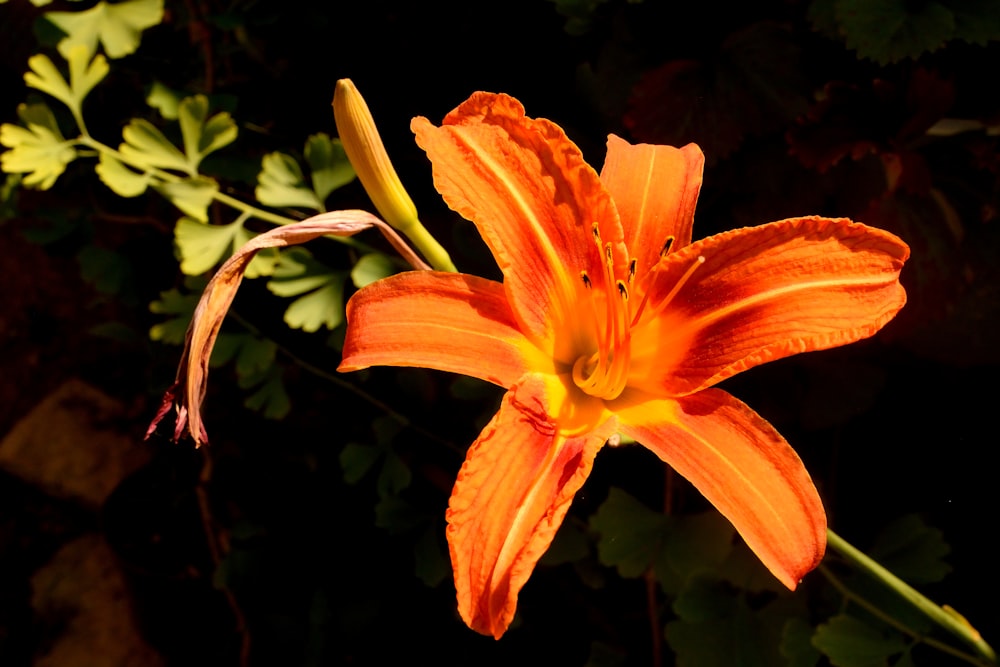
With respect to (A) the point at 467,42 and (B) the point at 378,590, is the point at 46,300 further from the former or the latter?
(A) the point at 467,42

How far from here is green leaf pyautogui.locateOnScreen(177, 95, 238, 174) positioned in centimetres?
132

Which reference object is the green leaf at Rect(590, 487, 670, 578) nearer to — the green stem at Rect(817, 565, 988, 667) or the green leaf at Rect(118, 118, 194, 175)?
the green stem at Rect(817, 565, 988, 667)

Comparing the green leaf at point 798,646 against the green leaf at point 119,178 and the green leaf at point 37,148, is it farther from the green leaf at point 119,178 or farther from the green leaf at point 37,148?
the green leaf at point 37,148

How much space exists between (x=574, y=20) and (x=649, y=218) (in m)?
0.45

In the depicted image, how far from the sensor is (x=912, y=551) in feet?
4.24

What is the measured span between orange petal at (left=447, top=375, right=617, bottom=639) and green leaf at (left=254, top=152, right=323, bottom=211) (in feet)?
2.03

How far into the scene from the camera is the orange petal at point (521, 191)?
35.0 inches

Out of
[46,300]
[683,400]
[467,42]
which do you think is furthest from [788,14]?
[46,300]

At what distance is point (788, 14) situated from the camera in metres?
1.36

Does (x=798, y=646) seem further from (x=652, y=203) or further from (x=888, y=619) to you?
(x=652, y=203)

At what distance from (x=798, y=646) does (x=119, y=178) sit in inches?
47.4

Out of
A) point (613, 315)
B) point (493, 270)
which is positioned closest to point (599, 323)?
point (613, 315)

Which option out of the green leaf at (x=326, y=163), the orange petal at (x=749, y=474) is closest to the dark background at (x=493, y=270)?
the green leaf at (x=326, y=163)

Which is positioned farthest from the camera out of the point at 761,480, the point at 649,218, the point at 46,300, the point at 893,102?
the point at 46,300
